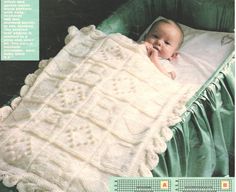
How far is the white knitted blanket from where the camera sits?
1.12m

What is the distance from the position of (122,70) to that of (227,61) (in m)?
0.26

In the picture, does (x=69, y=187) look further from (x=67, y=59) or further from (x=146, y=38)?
(x=146, y=38)

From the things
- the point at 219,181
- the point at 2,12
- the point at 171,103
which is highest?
the point at 2,12

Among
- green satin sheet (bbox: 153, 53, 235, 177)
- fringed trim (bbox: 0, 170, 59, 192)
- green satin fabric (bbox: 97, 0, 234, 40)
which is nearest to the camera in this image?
fringed trim (bbox: 0, 170, 59, 192)

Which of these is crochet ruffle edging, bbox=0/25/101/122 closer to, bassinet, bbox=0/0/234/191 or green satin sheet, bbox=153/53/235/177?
bassinet, bbox=0/0/234/191

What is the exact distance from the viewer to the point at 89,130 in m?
1.19

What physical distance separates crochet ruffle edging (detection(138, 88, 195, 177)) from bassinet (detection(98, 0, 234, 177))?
0.05 feet

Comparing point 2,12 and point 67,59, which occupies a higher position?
point 2,12

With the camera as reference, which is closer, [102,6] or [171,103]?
[171,103]

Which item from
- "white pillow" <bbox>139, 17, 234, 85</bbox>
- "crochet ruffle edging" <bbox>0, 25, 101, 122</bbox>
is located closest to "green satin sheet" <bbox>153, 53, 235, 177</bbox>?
"white pillow" <bbox>139, 17, 234, 85</bbox>

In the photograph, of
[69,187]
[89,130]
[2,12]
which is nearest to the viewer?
[69,187]

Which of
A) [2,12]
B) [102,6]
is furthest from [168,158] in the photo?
[102,6]

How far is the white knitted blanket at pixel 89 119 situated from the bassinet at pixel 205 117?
44mm

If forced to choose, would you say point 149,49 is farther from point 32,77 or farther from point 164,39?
point 32,77
